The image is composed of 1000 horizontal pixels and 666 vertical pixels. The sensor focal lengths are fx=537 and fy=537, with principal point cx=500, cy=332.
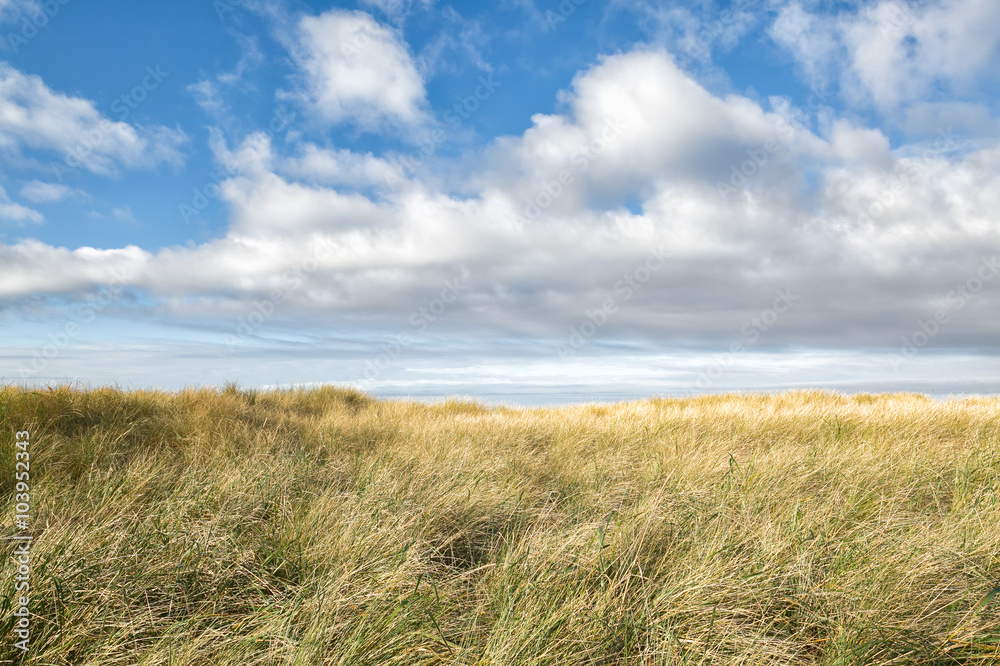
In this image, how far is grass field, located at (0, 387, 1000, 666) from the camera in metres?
2.38

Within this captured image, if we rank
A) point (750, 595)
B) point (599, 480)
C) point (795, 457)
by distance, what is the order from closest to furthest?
point (750, 595) < point (599, 480) < point (795, 457)

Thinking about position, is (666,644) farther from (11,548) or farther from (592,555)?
(11,548)

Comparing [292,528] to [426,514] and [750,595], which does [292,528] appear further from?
[750,595]

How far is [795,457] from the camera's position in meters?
5.43

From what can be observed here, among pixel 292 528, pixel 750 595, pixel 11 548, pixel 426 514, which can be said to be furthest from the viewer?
pixel 426 514

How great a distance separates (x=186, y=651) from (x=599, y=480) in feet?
11.5

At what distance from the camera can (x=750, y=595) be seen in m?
2.73

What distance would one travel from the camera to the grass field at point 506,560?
2.38 meters

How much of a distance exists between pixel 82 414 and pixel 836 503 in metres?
8.69

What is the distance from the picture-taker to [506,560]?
2.96 meters

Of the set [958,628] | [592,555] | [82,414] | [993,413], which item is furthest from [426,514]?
[993,413]

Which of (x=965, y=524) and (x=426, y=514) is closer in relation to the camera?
(x=965, y=524)

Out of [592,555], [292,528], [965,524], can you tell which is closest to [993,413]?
[965,524]

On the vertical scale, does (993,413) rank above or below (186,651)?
above
